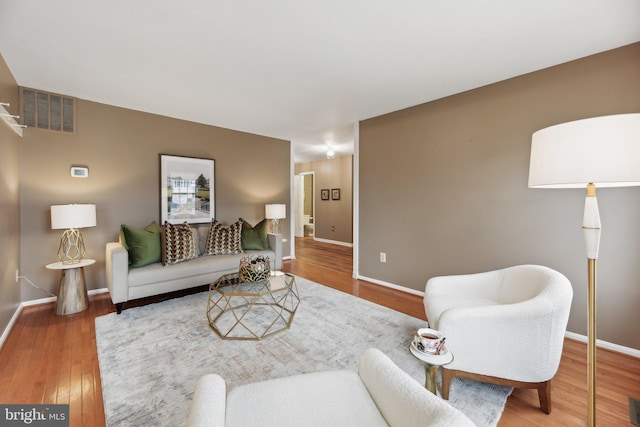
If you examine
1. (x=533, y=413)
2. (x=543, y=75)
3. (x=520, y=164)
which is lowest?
(x=533, y=413)

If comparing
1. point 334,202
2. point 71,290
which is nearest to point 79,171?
point 71,290

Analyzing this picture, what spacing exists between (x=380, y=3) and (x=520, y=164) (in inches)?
77.2

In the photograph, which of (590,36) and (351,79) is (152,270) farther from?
(590,36)

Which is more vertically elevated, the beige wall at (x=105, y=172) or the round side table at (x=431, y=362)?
the beige wall at (x=105, y=172)

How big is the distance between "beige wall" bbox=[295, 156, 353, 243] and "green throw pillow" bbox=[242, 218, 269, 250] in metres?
3.29

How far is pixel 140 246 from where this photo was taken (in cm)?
299

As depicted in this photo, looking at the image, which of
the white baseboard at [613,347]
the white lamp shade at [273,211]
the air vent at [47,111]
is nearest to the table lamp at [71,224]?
the air vent at [47,111]

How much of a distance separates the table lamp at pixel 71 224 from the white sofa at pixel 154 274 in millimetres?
371

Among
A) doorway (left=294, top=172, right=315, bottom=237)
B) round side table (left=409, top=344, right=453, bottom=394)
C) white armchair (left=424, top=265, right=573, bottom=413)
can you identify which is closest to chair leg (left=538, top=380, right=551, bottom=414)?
white armchair (left=424, top=265, right=573, bottom=413)

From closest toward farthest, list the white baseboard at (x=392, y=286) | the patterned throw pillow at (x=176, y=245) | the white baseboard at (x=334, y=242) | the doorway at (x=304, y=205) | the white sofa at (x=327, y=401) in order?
the white sofa at (x=327, y=401)
the patterned throw pillow at (x=176, y=245)
the white baseboard at (x=392, y=286)
the white baseboard at (x=334, y=242)
the doorway at (x=304, y=205)

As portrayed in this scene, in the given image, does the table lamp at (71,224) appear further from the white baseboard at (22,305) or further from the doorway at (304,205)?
the doorway at (304,205)

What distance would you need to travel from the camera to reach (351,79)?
2650mm

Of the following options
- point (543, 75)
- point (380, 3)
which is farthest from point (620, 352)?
point (380, 3)

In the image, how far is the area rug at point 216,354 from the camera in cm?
155
